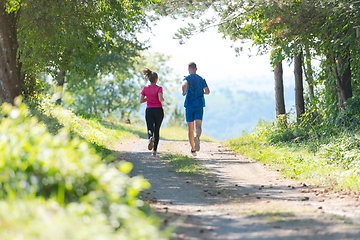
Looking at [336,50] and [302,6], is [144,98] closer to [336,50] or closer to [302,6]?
[302,6]

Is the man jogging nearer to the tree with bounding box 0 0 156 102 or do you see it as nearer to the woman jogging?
the woman jogging

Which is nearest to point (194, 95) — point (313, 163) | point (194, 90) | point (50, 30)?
point (194, 90)

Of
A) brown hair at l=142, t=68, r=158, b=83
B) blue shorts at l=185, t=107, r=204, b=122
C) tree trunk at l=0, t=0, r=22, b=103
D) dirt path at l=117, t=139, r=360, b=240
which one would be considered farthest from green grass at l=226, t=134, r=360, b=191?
tree trunk at l=0, t=0, r=22, b=103

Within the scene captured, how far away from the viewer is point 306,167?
9.67m

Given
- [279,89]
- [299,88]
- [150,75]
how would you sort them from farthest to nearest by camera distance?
[279,89] → [299,88] → [150,75]

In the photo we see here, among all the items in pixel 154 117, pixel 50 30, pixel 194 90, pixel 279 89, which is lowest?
Result: pixel 154 117

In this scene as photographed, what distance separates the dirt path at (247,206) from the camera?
4863 millimetres

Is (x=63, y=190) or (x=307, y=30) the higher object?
(x=307, y=30)

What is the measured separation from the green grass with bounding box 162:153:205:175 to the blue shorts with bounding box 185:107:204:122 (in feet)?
3.54

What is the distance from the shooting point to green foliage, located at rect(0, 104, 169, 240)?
3.36m

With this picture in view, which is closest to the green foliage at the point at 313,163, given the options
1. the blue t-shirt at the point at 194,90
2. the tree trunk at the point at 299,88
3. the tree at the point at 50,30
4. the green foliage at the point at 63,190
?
the blue t-shirt at the point at 194,90

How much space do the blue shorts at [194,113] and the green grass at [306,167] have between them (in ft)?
6.27

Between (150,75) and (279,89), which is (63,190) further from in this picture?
(279,89)

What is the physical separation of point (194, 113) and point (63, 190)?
26.7 ft
